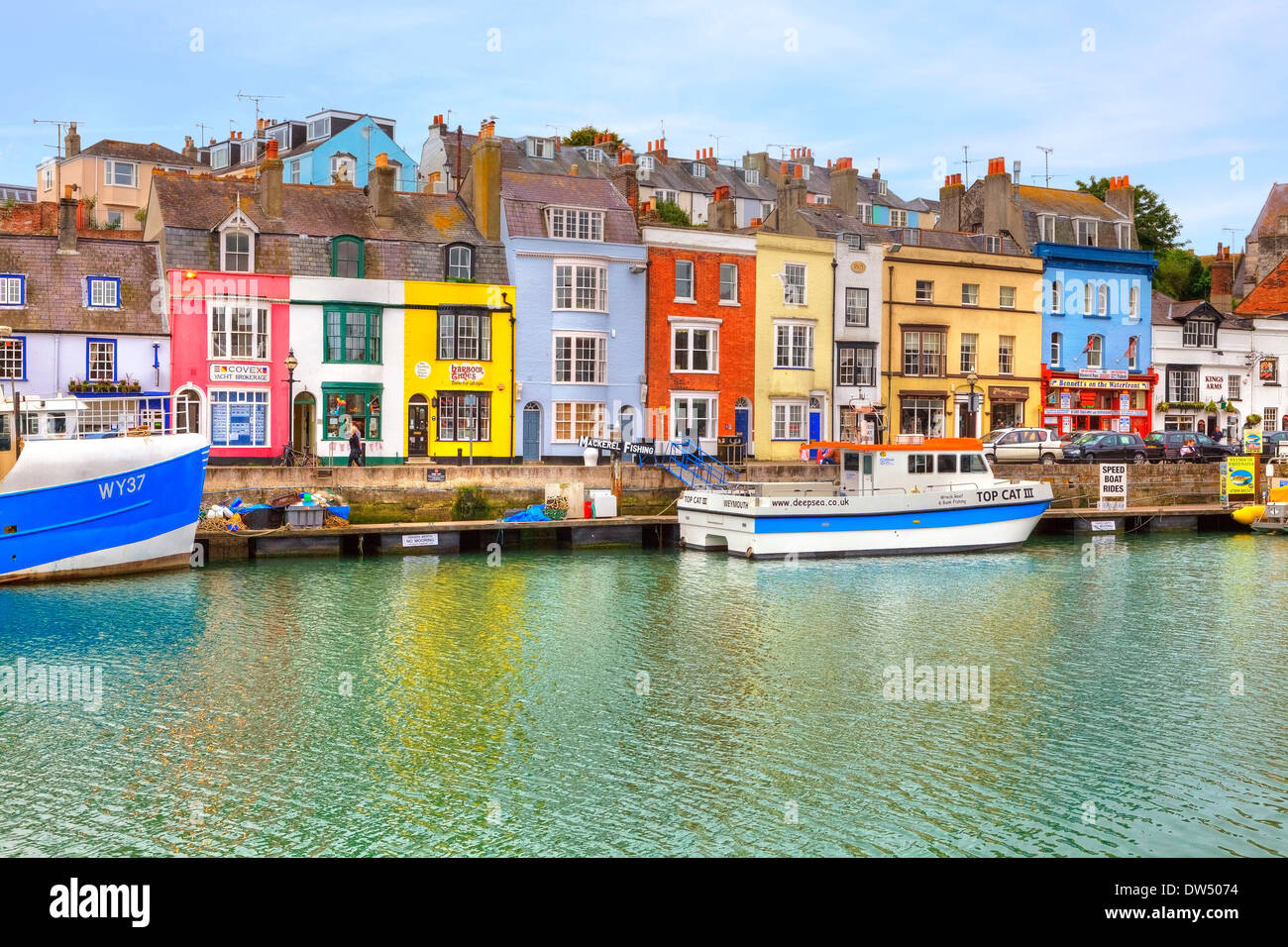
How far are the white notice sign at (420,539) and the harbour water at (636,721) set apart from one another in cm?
480

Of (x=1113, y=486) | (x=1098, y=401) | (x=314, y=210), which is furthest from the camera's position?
(x=1098, y=401)

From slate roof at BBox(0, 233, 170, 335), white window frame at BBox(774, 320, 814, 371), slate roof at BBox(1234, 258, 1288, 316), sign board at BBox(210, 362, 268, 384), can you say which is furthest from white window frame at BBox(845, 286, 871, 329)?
slate roof at BBox(1234, 258, 1288, 316)

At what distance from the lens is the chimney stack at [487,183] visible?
164ft

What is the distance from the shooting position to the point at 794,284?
54.9 metres

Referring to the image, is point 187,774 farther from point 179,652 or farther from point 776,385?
point 776,385

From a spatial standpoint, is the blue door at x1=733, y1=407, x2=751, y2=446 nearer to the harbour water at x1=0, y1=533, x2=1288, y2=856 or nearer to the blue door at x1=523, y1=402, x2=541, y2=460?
the blue door at x1=523, y1=402, x2=541, y2=460

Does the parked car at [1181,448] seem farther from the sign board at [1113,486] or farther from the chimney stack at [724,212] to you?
the chimney stack at [724,212]

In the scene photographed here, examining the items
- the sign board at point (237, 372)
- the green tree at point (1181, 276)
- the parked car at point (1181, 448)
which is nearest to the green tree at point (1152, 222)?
the green tree at point (1181, 276)

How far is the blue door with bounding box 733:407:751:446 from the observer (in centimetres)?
5322

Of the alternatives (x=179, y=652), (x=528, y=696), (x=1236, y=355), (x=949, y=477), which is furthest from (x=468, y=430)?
(x=1236, y=355)

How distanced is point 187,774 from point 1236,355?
62408 millimetres

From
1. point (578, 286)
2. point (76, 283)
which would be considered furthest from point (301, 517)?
point (578, 286)

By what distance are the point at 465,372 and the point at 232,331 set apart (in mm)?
8426

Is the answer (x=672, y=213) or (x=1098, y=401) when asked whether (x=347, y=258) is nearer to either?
(x=672, y=213)
